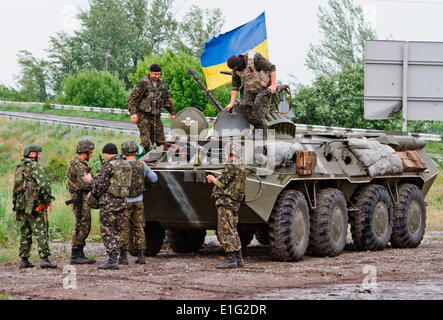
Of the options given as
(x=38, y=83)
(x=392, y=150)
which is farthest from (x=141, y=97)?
(x=38, y=83)

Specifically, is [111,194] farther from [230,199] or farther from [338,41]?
[338,41]

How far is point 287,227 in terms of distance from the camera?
524 inches

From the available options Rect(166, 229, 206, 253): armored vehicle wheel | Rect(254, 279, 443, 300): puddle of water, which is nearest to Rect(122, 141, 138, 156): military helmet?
Rect(166, 229, 206, 253): armored vehicle wheel

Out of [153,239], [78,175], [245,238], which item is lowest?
[245,238]

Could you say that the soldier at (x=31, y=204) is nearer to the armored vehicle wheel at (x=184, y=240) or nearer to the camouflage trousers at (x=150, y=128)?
the camouflage trousers at (x=150, y=128)

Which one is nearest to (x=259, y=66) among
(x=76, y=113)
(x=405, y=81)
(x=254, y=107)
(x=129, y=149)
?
(x=254, y=107)

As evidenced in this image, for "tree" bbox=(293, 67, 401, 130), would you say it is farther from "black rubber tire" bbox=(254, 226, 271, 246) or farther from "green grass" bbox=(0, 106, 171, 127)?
"black rubber tire" bbox=(254, 226, 271, 246)

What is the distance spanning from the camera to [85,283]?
35.8ft

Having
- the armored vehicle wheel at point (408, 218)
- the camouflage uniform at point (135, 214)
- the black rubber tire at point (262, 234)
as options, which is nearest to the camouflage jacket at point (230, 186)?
the camouflage uniform at point (135, 214)

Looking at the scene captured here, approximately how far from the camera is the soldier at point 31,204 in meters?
12.7

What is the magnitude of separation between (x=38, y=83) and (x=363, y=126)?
36760 mm

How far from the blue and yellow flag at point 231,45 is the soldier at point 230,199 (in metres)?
7.35

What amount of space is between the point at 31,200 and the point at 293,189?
3.61 metres

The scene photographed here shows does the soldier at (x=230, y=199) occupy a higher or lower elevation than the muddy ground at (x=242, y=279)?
higher
